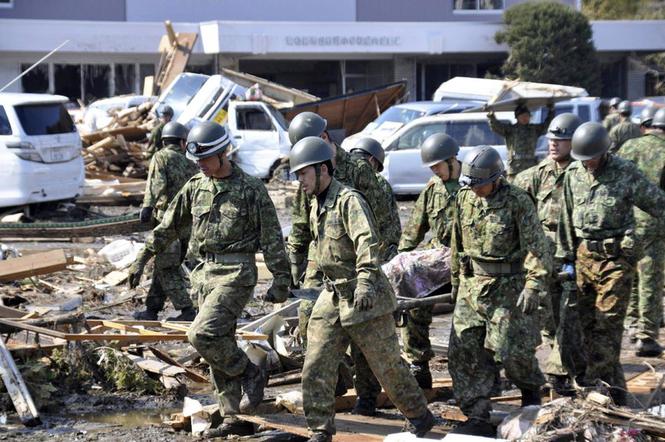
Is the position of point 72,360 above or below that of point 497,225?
below

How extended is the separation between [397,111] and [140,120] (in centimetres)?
582

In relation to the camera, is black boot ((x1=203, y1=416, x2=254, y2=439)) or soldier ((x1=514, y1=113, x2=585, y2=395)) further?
soldier ((x1=514, y1=113, x2=585, y2=395))

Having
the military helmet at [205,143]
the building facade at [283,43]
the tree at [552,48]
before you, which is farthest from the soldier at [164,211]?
the tree at [552,48]

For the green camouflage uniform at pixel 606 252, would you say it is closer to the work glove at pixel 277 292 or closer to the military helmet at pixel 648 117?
the work glove at pixel 277 292

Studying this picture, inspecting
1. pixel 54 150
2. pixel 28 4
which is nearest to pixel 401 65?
pixel 28 4

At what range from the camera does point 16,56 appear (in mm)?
32500

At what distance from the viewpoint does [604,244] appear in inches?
300

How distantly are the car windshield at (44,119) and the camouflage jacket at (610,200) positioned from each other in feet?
35.8

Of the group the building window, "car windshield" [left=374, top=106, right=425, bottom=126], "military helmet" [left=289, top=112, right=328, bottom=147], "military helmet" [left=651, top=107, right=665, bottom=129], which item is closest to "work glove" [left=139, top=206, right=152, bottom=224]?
"military helmet" [left=289, top=112, right=328, bottom=147]

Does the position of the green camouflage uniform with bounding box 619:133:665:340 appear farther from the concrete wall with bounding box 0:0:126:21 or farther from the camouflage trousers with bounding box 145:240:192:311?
the concrete wall with bounding box 0:0:126:21

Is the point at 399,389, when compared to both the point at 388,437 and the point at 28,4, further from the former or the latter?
the point at 28,4

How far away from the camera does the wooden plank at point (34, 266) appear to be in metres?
10.1

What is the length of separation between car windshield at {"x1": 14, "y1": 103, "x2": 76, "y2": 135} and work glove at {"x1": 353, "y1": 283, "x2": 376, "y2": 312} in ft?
38.1

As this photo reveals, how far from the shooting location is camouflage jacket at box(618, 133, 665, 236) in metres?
9.46
